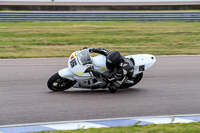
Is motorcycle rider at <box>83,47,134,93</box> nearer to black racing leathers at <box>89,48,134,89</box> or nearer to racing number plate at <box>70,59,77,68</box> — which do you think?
black racing leathers at <box>89,48,134,89</box>

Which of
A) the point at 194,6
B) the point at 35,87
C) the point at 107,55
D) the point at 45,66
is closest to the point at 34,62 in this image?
the point at 45,66

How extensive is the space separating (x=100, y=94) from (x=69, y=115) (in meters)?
1.55

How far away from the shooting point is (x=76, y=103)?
679cm

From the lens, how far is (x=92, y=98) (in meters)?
7.15

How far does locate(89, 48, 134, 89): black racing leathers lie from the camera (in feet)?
23.4

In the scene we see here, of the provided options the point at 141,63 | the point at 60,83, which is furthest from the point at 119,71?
the point at 60,83

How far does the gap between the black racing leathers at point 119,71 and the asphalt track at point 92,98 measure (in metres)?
0.33

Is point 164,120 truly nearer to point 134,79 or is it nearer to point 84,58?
point 134,79

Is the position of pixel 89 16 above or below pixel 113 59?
above

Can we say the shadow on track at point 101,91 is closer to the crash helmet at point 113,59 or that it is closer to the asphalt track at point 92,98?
the asphalt track at point 92,98

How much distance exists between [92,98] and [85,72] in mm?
614

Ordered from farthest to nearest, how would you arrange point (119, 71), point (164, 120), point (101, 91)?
point (101, 91), point (119, 71), point (164, 120)

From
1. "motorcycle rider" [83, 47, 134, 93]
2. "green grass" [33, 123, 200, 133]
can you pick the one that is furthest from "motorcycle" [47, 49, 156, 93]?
"green grass" [33, 123, 200, 133]

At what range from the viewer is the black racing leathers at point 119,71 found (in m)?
7.12
